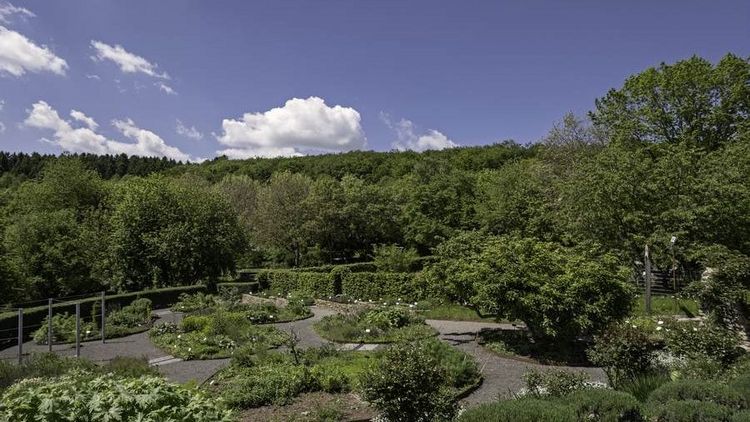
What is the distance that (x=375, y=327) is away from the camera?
56.3ft

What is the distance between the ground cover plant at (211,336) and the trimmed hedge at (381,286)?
797cm

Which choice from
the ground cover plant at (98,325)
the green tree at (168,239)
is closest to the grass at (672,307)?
the ground cover plant at (98,325)

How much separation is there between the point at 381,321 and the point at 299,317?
526 cm

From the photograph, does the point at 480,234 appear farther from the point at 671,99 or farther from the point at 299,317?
the point at 671,99

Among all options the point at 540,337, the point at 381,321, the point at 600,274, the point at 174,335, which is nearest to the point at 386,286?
the point at 381,321

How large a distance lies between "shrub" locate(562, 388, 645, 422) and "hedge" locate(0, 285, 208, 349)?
1641 cm

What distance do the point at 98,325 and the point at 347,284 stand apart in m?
11.9

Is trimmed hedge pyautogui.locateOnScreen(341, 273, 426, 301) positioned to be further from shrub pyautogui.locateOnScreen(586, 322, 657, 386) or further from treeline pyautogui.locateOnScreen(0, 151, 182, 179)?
treeline pyautogui.locateOnScreen(0, 151, 182, 179)

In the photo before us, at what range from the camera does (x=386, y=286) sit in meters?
25.4

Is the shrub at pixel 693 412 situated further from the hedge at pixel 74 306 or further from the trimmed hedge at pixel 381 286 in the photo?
the hedge at pixel 74 306

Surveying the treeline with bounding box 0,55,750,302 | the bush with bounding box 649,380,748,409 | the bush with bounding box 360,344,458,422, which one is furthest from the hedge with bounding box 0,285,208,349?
the bush with bounding box 649,380,748,409

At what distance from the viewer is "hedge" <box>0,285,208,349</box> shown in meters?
18.3

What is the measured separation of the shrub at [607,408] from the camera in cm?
617

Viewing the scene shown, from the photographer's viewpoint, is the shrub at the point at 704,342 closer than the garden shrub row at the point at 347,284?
Yes
